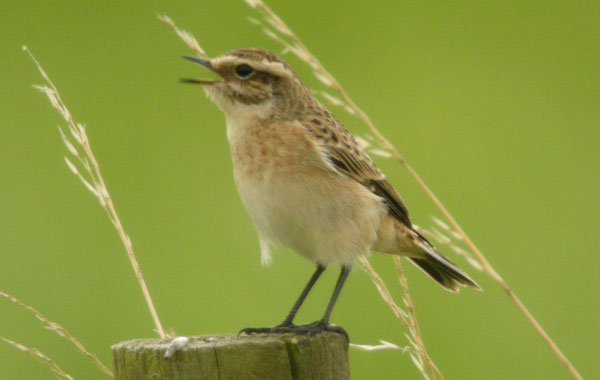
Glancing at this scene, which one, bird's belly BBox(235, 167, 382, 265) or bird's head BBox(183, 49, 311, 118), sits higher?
bird's head BBox(183, 49, 311, 118)

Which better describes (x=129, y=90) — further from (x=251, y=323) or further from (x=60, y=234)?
(x=251, y=323)

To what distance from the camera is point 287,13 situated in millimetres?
10797

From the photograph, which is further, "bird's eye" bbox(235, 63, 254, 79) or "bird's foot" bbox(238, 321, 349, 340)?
"bird's eye" bbox(235, 63, 254, 79)

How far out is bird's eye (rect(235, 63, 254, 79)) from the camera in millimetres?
5328

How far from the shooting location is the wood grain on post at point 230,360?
376 centimetres

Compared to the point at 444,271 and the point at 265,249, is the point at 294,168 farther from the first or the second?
the point at 444,271

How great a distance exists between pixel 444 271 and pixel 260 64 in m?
1.52

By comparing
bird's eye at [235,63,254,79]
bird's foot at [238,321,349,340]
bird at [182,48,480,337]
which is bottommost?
bird's foot at [238,321,349,340]

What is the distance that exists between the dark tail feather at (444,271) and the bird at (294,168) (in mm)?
432

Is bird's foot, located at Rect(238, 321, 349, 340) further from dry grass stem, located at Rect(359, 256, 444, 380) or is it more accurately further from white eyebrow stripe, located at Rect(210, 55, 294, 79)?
white eyebrow stripe, located at Rect(210, 55, 294, 79)

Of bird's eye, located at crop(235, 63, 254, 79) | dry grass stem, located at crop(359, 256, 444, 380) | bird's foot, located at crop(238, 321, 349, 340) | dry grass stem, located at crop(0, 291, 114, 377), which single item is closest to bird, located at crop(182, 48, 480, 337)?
bird's eye, located at crop(235, 63, 254, 79)

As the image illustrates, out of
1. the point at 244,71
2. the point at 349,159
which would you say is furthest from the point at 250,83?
the point at 349,159

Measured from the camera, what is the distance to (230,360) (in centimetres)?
377

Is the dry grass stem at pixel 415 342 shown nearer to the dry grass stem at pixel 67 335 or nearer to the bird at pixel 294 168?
the bird at pixel 294 168
